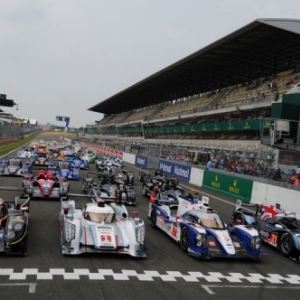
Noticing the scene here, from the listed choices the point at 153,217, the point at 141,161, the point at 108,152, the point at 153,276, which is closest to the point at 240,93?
the point at 141,161

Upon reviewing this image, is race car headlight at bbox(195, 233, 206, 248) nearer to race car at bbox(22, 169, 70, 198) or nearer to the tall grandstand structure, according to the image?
race car at bbox(22, 169, 70, 198)

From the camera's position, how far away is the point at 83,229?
10.1 meters

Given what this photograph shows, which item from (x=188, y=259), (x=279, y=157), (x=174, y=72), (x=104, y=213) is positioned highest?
(x=174, y=72)

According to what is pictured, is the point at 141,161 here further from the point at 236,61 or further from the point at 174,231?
the point at 174,231

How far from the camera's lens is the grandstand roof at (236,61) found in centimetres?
3372

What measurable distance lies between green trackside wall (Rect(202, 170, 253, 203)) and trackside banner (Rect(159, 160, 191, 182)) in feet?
10.6

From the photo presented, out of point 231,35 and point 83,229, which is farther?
point 231,35

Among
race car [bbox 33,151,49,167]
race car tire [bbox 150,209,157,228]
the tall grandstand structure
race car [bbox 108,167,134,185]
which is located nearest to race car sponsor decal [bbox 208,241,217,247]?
race car tire [bbox 150,209,157,228]

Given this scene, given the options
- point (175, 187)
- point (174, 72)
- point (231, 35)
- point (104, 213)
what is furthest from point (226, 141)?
point (104, 213)

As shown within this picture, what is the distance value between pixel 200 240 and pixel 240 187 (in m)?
12.4

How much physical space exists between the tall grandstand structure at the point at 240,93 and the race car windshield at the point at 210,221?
9.84 meters

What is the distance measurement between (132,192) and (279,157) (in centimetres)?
808

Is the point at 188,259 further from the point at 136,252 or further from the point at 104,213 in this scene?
the point at 104,213

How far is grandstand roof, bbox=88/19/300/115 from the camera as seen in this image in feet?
111
